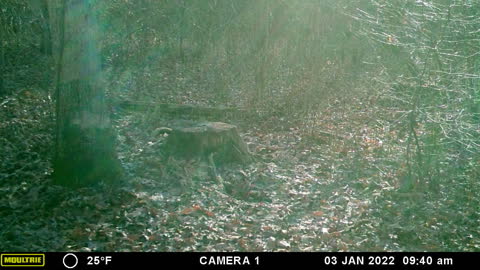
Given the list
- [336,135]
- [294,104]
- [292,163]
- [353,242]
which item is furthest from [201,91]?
[353,242]

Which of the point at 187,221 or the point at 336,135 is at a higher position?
the point at 336,135

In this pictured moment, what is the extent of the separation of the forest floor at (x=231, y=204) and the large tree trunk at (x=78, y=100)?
29cm

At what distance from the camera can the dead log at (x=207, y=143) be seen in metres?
8.22

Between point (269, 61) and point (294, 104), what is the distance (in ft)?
7.41

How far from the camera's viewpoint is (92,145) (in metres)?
6.75
